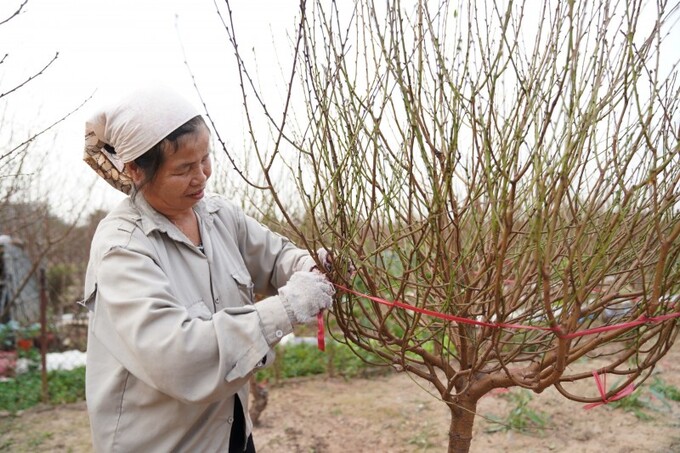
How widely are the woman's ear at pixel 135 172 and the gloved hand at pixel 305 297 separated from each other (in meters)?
0.55

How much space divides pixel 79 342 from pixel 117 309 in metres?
6.24

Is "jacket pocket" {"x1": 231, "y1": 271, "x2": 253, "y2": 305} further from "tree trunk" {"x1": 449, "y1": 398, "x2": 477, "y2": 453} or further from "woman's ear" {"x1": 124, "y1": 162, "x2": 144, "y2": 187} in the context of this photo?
"tree trunk" {"x1": 449, "y1": 398, "x2": 477, "y2": 453}

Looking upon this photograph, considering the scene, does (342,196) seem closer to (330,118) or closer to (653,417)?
(330,118)

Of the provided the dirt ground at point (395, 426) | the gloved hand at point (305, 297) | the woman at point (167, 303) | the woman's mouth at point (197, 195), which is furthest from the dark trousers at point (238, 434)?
the dirt ground at point (395, 426)

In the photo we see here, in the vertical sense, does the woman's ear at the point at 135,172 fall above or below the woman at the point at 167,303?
above

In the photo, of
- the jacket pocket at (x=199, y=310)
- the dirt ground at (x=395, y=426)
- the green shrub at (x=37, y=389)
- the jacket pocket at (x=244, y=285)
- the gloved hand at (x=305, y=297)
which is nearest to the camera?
the gloved hand at (x=305, y=297)

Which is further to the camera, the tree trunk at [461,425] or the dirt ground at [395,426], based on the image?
the dirt ground at [395,426]

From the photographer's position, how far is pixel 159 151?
158 cm

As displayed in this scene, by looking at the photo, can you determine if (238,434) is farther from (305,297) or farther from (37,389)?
(37,389)

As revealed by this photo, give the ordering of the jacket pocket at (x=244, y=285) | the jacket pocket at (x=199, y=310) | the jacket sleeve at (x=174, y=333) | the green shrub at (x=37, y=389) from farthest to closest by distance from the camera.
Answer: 1. the green shrub at (x=37, y=389)
2. the jacket pocket at (x=244, y=285)
3. the jacket pocket at (x=199, y=310)
4. the jacket sleeve at (x=174, y=333)

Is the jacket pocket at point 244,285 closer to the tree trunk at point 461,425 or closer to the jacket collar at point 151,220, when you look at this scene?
the jacket collar at point 151,220

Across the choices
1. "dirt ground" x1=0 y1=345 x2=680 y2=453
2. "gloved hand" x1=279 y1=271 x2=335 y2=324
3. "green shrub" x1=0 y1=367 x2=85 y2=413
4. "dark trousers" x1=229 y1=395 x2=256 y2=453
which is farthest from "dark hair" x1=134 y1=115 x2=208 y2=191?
"green shrub" x1=0 y1=367 x2=85 y2=413

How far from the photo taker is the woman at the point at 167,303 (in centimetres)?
142

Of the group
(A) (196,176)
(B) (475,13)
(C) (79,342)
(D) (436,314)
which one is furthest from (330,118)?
(C) (79,342)
